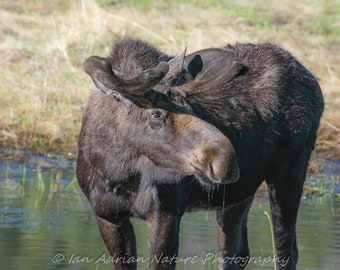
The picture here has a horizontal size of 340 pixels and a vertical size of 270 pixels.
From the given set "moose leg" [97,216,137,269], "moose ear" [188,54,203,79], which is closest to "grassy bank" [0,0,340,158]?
"moose ear" [188,54,203,79]

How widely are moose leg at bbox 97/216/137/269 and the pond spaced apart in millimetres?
916

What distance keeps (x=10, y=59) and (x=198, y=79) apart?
27.6ft

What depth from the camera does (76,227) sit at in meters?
10.4

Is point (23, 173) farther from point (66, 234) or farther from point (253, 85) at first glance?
point (253, 85)

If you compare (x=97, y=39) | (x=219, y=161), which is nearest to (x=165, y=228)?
(x=219, y=161)

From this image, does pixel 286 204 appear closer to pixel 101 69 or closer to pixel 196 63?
pixel 196 63

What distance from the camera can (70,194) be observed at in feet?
38.8

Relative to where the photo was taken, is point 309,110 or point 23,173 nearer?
point 309,110

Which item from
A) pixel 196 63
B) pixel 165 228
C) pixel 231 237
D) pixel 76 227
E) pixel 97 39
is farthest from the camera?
pixel 97 39

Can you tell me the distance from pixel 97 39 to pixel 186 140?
9678 millimetres

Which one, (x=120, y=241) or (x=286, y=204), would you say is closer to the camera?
(x=120, y=241)

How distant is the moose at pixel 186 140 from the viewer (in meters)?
7.30

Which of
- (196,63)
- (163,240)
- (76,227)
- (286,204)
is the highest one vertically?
(196,63)

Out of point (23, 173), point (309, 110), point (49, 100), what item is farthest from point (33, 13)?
point (309, 110)
